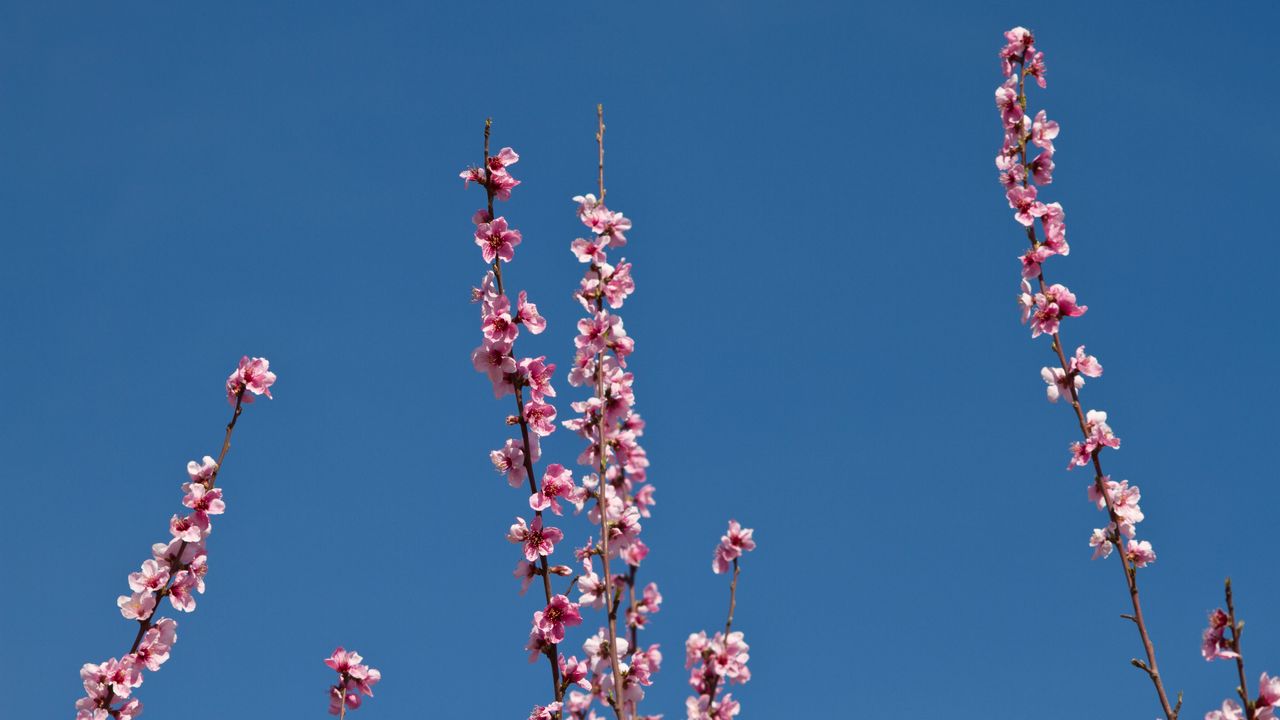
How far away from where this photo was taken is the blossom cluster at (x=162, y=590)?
5.26 metres

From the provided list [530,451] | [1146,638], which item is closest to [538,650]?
[530,451]

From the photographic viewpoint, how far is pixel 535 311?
511 centimetres

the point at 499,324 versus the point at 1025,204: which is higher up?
the point at 1025,204

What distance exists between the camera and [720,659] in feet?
23.6

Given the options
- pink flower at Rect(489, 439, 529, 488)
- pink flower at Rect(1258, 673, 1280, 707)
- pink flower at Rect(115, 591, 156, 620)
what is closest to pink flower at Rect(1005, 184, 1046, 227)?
pink flower at Rect(1258, 673, 1280, 707)

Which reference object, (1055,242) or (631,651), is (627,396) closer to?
(631,651)

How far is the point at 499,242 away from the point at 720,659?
3.39 metres

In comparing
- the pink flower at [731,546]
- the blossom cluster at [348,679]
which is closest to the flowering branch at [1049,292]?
the pink flower at [731,546]

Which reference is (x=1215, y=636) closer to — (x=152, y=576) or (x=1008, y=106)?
(x=1008, y=106)

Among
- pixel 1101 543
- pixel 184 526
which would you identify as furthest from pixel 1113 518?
pixel 184 526

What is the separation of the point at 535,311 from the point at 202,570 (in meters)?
2.15

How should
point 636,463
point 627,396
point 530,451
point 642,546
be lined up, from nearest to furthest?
point 530,451 < point 627,396 < point 642,546 < point 636,463

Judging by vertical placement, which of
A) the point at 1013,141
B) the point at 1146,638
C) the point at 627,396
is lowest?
the point at 1146,638

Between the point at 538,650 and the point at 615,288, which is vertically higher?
the point at 615,288
